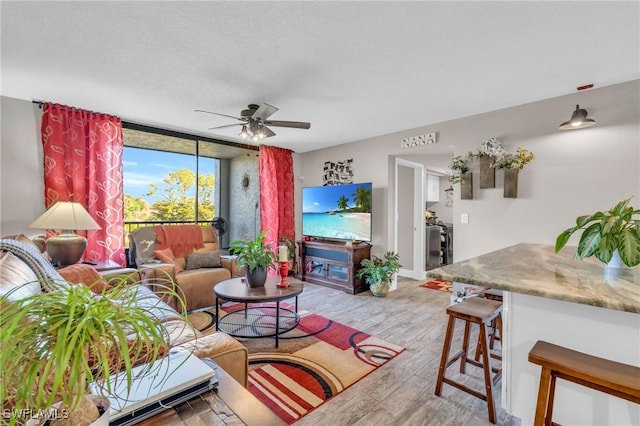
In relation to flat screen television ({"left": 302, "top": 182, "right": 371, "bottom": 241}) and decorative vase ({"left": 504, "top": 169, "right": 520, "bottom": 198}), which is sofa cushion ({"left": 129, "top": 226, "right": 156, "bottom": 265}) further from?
decorative vase ({"left": 504, "top": 169, "right": 520, "bottom": 198})

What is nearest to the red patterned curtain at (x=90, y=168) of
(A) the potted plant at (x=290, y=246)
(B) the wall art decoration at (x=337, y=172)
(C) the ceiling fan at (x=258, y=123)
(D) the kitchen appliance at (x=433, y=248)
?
(C) the ceiling fan at (x=258, y=123)

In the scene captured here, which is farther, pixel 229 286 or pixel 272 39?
pixel 229 286

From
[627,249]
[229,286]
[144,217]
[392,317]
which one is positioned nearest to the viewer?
[627,249]

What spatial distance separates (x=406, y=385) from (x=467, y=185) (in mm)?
2448

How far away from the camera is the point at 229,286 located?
2.78 metres

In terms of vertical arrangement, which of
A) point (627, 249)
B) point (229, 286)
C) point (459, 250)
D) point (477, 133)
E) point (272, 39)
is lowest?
point (229, 286)

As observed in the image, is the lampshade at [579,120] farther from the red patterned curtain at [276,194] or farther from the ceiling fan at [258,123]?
Answer: the red patterned curtain at [276,194]

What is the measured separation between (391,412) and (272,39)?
2506 millimetres

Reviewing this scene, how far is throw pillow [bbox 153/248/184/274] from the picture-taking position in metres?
3.39

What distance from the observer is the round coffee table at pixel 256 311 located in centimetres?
250

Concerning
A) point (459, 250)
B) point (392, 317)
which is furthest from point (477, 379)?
point (459, 250)

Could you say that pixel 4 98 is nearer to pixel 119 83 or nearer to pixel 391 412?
pixel 119 83

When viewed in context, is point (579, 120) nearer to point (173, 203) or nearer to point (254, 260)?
point (254, 260)

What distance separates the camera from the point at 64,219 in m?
2.72
